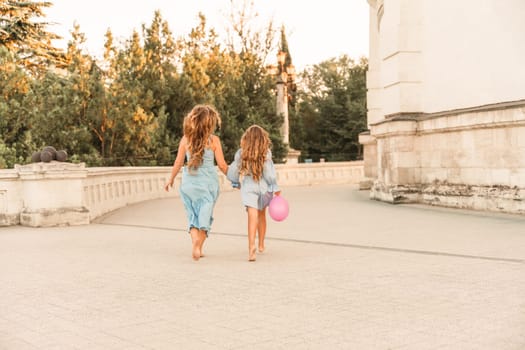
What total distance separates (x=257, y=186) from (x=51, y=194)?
5730mm

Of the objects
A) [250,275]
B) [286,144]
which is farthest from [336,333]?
[286,144]

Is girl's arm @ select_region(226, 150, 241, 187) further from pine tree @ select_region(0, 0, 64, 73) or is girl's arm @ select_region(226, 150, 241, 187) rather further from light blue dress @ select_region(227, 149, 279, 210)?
pine tree @ select_region(0, 0, 64, 73)

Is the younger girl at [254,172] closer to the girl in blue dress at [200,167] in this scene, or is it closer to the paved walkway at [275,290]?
the girl in blue dress at [200,167]

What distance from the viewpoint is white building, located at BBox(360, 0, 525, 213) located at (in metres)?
13.3

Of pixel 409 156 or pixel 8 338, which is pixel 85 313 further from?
pixel 409 156

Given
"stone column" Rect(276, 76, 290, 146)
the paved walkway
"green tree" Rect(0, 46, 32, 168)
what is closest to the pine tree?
"green tree" Rect(0, 46, 32, 168)

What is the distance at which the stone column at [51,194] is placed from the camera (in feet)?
42.5

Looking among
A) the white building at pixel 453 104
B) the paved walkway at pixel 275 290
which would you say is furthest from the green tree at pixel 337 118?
the paved walkway at pixel 275 290

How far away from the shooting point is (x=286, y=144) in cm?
3381

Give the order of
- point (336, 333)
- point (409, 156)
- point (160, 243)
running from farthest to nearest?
point (409, 156) → point (160, 243) → point (336, 333)

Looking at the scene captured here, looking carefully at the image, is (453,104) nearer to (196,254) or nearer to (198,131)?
(198,131)

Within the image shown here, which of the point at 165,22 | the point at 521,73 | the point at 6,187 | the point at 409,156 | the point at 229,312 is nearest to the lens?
the point at 229,312

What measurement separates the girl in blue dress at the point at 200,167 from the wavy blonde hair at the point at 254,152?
24cm

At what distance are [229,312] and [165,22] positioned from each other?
2587 centimetres
